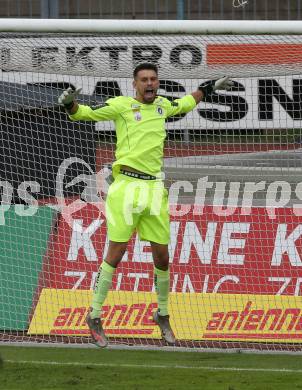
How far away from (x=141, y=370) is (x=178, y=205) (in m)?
2.14

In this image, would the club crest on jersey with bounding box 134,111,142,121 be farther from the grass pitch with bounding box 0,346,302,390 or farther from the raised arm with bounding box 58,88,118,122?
the grass pitch with bounding box 0,346,302,390

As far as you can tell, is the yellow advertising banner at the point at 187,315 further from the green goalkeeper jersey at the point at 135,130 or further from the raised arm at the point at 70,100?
the raised arm at the point at 70,100

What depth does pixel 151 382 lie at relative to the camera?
7812 mm

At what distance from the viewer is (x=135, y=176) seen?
8094mm

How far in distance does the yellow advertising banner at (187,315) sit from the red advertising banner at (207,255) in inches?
3.1

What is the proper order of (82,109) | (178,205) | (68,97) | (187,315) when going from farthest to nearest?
(178,205), (187,315), (82,109), (68,97)

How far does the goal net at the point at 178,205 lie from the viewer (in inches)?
378

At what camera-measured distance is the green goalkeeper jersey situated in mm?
8078

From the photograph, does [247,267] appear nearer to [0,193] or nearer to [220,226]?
[220,226]

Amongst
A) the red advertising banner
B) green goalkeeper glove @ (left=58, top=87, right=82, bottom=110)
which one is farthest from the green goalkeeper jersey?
the red advertising banner

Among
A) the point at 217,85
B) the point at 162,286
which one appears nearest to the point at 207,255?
the point at 162,286

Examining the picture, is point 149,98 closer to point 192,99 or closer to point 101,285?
point 192,99

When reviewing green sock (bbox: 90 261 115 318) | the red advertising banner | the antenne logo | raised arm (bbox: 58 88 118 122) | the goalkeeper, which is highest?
raised arm (bbox: 58 88 118 122)

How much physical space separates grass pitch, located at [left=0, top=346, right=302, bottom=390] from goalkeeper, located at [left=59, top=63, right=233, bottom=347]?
0.37m
